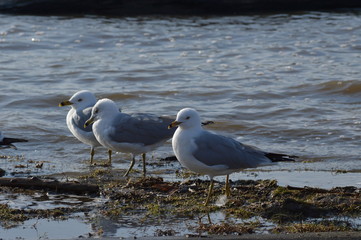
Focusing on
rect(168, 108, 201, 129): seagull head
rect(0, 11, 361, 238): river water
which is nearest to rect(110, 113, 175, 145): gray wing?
rect(0, 11, 361, 238): river water

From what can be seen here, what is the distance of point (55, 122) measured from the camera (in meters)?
10.4

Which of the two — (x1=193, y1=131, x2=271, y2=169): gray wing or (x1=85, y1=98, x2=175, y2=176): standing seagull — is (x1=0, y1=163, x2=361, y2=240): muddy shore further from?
(x1=85, y1=98, x2=175, y2=176): standing seagull

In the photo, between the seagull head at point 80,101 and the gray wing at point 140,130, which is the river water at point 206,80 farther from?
the seagull head at point 80,101

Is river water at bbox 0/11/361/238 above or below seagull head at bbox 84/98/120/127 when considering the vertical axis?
below

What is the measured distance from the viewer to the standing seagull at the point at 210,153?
19.9 ft

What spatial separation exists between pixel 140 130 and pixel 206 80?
566cm

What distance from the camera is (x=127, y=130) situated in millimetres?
7207

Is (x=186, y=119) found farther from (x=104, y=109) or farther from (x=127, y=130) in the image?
(x=104, y=109)

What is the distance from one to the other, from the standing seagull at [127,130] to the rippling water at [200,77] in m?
0.71

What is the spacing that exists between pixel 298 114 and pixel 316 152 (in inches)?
74.9

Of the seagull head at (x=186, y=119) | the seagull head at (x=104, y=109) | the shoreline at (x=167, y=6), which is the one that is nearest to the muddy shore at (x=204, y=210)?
the seagull head at (x=186, y=119)

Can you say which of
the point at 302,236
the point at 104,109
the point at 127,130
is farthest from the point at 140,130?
the point at 302,236

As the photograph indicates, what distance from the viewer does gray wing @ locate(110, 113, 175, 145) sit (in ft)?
23.5

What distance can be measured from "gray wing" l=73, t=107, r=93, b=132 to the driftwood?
5.34 ft
